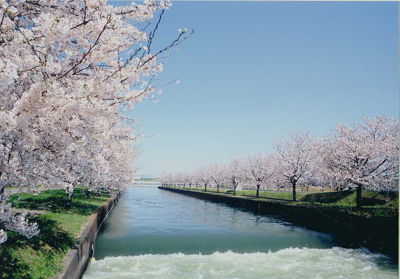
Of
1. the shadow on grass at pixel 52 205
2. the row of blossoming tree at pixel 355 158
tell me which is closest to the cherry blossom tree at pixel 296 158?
the row of blossoming tree at pixel 355 158

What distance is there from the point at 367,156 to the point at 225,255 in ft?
46.3

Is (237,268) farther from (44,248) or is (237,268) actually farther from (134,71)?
(134,71)

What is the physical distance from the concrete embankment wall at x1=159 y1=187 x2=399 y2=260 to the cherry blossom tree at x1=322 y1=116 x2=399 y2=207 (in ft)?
9.44

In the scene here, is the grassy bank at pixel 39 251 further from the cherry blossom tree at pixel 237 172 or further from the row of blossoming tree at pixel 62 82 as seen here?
the cherry blossom tree at pixel 237 172

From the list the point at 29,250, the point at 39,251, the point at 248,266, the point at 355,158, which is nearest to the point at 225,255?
the point at 248,266

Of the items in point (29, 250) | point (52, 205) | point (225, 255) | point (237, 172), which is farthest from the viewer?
point (237, 172)

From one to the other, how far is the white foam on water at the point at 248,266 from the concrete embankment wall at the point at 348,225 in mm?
1035

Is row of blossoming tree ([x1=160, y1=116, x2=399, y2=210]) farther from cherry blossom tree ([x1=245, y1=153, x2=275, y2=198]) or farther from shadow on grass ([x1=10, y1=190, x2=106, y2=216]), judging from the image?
shadow on grass ([x1=10, y1=190, x2=106, y2=216])

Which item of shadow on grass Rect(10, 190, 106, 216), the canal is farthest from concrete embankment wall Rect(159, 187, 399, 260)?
shadow on grass Rect(10, 190, 106, 216)

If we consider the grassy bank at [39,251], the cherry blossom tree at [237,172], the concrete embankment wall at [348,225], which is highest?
the cherry blossom tree at [237,172]

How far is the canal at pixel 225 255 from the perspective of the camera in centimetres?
1038

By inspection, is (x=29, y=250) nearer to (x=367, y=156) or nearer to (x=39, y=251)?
(x=39, y=251)

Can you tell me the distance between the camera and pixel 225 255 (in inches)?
495

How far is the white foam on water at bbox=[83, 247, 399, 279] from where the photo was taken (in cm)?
1010
